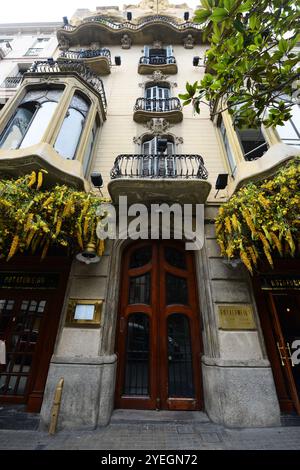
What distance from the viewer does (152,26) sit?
13.5 meters

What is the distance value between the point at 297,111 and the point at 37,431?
38.3ft

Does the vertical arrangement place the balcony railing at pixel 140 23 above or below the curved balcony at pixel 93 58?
above

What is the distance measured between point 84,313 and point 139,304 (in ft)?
5.01

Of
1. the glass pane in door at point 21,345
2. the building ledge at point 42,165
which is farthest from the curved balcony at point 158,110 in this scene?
the glass pane in door at point 21,345

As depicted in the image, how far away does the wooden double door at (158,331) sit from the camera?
219 inches

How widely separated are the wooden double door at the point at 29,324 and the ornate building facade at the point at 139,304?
28 mm

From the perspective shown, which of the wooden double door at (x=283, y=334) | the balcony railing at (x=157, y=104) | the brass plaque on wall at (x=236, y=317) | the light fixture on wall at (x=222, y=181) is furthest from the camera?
the balcony railing at (x=157, y=104)

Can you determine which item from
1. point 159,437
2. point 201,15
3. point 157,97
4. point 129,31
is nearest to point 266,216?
point 201,15

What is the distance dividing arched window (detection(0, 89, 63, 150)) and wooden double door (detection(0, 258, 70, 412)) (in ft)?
12.4

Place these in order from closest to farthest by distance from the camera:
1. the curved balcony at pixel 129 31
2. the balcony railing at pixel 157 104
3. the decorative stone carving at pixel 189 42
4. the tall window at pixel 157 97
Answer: the balcony railing at pixel 157 104 → the tall window at pixel 157 97 → the curved balcony at pixel 129 31 → the decorative stone carving at pixel 189 42

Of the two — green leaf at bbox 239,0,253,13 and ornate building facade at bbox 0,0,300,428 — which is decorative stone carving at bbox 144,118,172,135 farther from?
green leaf at bbox 239,0,253,13

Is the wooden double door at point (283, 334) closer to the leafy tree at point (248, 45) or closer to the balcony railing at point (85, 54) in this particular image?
the leafy tree at point (248, 45)

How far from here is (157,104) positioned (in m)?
10.3
